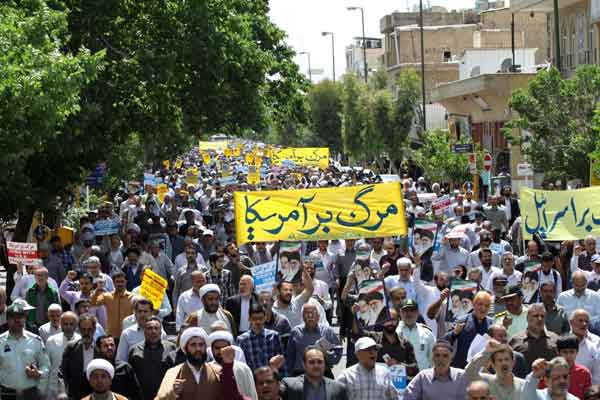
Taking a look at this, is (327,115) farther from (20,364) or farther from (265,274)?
(20,364)

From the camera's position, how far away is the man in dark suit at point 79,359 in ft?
37.6

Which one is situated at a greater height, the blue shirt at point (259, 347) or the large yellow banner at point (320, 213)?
the large yellow banner at point (320, 213)

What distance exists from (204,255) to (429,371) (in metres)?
9.68

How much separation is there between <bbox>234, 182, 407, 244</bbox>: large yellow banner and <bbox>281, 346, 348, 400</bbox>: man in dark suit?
7360mm

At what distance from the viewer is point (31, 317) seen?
1448 centimetres

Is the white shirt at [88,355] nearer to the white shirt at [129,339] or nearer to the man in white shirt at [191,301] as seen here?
the white shirt at [129,339]

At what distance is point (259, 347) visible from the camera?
456 inches

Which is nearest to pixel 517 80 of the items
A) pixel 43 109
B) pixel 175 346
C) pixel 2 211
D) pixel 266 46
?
pixel 266 46

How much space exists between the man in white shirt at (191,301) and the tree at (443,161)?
30513 mm

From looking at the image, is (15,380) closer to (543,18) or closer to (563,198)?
(563,198)

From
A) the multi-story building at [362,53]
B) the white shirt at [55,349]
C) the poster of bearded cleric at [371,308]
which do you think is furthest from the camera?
the multi-story building at [362,53]

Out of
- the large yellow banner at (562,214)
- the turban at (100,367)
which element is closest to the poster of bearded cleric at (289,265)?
the large yellow banner at (562,214)

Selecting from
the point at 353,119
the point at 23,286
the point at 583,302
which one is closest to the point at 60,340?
the point at 23,286

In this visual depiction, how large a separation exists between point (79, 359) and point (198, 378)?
2159 mm
